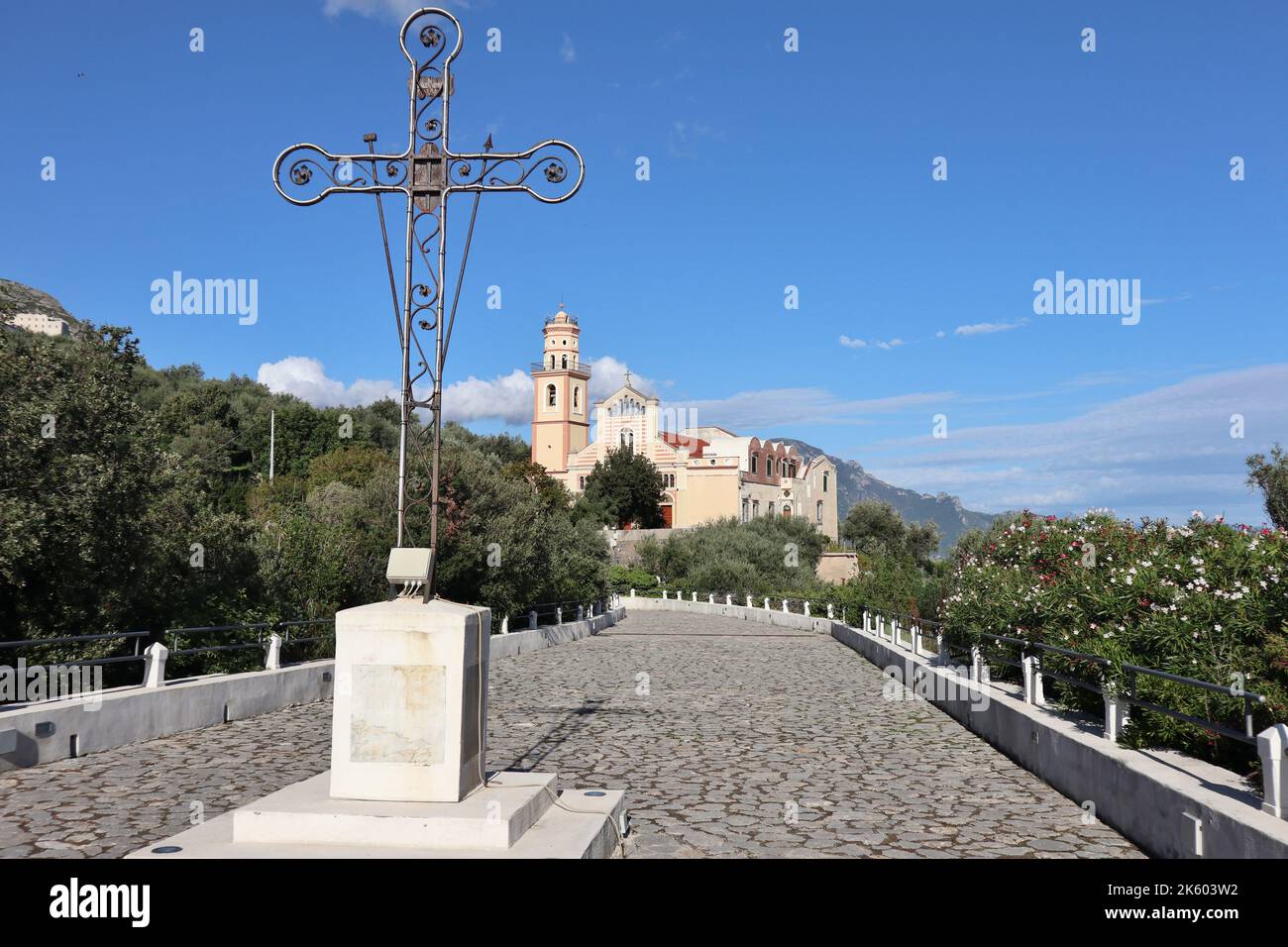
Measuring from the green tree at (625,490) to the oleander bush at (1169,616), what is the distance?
5861cm

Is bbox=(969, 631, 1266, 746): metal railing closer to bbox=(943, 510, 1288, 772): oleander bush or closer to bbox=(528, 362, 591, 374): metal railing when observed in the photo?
bbox=(943, 510, 1288, 772): oleander bush

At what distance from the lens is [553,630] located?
1129 inches

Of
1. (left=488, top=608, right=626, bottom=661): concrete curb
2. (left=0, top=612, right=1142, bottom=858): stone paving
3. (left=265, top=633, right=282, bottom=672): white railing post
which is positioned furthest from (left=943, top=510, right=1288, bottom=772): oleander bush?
(left=488, top=608, right=626, bottom=661): concrete curb

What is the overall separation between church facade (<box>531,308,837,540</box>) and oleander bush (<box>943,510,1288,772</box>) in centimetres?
6081

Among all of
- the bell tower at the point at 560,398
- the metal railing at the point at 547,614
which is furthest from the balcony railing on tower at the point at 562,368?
the metal railing at the point at 547,614

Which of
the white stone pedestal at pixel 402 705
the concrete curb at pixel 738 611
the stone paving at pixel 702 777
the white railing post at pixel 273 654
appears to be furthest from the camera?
the concrete curb at pixel 738 611

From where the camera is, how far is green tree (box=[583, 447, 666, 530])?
240 feet

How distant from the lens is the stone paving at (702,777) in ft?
23.2

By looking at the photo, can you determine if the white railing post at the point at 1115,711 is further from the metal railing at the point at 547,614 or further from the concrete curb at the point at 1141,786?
the metal railing at the point at 547,614

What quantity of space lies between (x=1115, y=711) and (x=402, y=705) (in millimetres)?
5716
